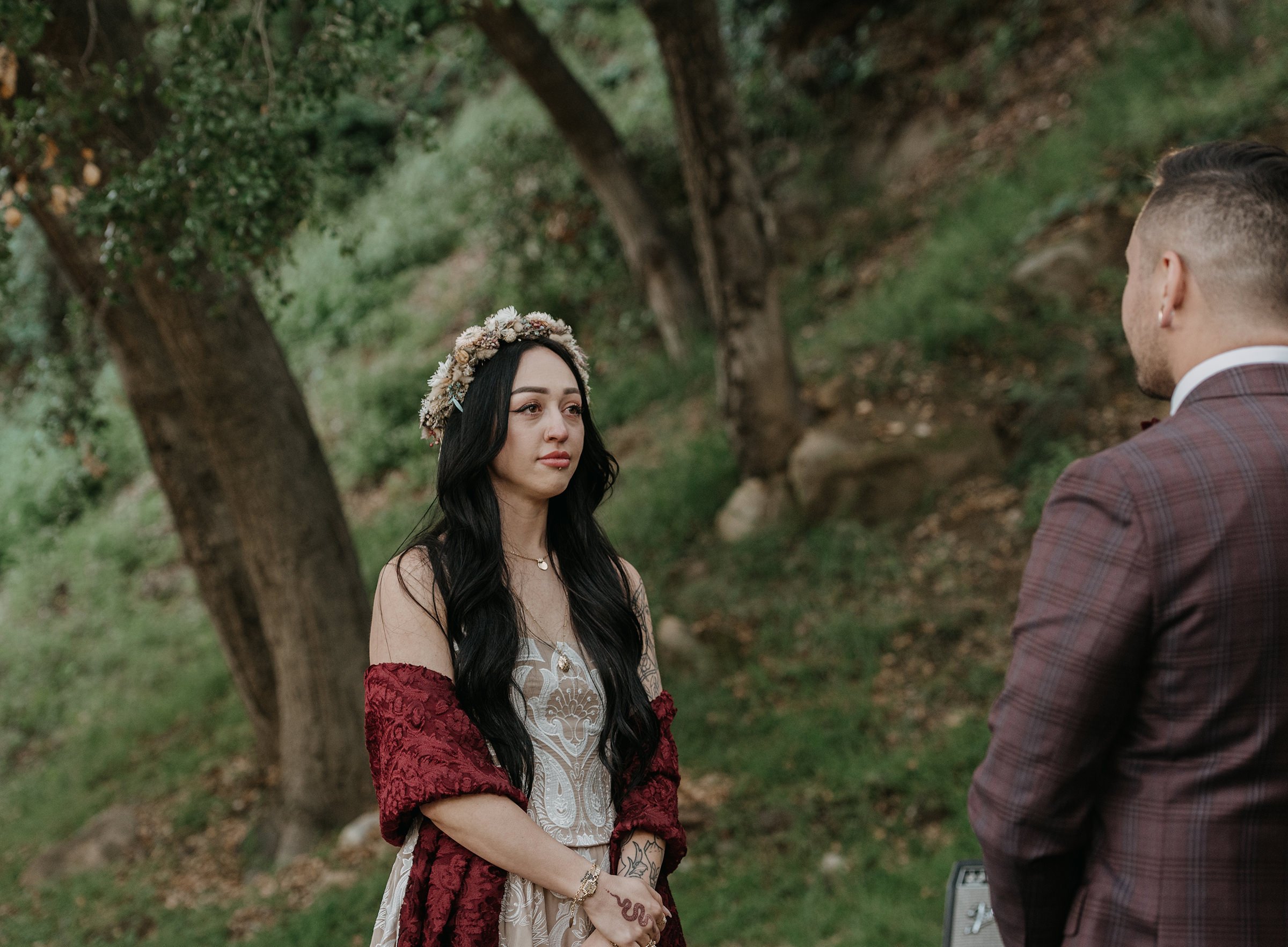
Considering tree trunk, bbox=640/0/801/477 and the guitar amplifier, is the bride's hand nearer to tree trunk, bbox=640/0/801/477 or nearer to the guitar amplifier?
the guitar amplifier

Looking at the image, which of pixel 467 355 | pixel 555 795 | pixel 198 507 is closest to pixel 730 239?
pixel 198 507

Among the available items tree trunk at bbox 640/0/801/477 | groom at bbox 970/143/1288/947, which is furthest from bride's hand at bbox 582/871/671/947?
tree trunk at bbox 640/0/801/477

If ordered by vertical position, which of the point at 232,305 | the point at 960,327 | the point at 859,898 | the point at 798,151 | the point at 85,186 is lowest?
the point at 859,898

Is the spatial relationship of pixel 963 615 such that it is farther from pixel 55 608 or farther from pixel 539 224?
pixel 55 608

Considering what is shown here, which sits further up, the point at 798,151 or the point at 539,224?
the point at 539,224

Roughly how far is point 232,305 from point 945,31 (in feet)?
29.5

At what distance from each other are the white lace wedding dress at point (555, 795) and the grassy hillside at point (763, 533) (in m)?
2.25

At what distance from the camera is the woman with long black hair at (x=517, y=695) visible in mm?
2467

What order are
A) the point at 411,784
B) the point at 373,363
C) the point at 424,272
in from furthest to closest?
the point at 424,272 < the point at 373,363 < the point at 411,784

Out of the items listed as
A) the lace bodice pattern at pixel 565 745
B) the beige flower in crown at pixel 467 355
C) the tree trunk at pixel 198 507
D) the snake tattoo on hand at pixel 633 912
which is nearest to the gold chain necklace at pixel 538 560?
the lace bodice pattern at pixel 565 745

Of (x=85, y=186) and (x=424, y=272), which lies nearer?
(x=85, y=186)

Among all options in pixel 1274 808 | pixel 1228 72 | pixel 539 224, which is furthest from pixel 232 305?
pixel 1228 72

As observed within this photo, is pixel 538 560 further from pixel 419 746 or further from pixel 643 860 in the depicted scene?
pixel 643 860

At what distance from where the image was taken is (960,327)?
8062 mm
